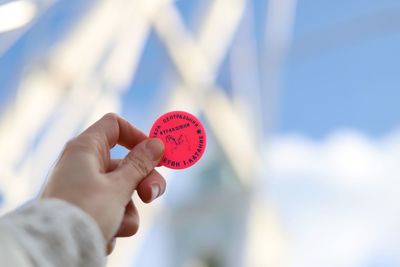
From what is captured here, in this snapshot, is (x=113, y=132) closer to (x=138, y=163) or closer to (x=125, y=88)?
(x=138, y=163)

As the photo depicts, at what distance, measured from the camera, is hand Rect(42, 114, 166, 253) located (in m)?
0.53

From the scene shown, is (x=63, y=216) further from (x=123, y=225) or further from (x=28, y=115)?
(x=28, y=115)

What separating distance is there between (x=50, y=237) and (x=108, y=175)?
0.36 feet

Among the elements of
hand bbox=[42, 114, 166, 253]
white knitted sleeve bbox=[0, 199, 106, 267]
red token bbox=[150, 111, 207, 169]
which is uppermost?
red token bbox=[150, 111, 207, 169]

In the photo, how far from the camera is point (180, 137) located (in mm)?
713

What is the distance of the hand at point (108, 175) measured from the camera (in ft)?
1.74

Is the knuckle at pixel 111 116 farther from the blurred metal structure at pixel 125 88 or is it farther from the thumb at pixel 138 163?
the blurred metal structure at pixel 125 88

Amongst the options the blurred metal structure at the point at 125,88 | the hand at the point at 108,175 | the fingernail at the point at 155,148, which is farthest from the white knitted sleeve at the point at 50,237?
the blurred metal structure at the point at 125,88

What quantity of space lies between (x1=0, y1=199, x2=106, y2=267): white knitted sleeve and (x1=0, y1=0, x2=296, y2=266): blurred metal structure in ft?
5.28

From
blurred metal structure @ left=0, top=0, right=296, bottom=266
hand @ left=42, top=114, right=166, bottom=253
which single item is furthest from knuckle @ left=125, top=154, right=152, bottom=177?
blurred metal structure @ left=0, top=0, right=296, bottom=266

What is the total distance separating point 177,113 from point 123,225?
16 centimetres

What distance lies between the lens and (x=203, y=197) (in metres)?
2.66

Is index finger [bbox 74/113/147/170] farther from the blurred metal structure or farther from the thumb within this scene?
the blurred metal structure

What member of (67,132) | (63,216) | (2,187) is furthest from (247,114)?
(63,216)
